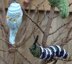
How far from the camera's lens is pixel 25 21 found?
2387 millimetres

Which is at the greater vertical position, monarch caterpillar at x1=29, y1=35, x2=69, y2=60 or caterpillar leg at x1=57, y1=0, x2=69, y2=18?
caterpillar leg at x1=57, y1=0, x2=69, y2=18

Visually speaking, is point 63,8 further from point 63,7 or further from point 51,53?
point 51,53

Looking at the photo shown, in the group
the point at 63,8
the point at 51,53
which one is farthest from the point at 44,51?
the point at 63,8

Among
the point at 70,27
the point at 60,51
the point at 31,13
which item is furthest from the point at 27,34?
the point at 60,51

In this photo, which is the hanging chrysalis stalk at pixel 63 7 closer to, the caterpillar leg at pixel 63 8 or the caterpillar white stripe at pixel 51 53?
the caterpillar leg at pixel 63 8

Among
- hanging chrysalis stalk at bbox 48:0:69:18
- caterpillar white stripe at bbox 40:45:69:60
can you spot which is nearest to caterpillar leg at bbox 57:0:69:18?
hanging chrysalis stalk at bbox 48:0:69:18

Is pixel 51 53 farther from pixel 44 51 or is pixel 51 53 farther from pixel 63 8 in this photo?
pixel 63 8

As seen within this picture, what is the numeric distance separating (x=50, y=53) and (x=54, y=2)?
0.29 metres

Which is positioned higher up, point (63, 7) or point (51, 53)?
point (63, 7)

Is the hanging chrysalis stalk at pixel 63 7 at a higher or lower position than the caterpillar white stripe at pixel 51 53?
higher

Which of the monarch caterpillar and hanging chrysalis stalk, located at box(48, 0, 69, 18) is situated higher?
hanging chrysalis stalk, located at box(48, 0, 69, 18)

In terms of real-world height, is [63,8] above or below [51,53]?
above

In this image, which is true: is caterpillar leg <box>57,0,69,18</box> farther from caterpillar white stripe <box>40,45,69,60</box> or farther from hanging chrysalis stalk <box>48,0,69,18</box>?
caterpillar white stripe <box>40,45,69,60</box>

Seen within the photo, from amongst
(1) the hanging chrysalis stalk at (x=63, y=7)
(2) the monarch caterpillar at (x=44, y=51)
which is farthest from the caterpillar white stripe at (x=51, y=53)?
(1) the hanging chrysalis stalk at (x=63, y=7)
